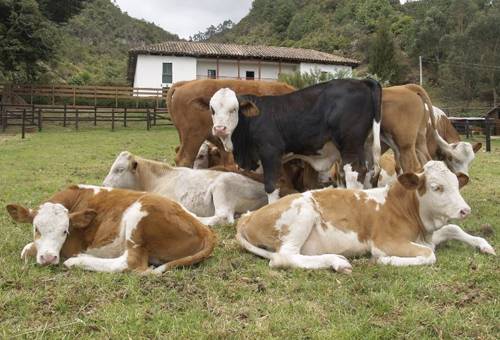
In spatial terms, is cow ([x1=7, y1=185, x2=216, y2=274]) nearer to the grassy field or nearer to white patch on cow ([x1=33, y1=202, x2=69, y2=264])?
white patch on cow ([x1=33, y1=202, x2=69, y2=264])

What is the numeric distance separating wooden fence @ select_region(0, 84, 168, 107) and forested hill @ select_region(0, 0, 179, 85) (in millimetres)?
1342

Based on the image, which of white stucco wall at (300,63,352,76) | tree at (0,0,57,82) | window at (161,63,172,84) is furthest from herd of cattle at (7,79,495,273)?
white stucco wall at (300,63,352,76)

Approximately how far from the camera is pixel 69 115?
35781mm

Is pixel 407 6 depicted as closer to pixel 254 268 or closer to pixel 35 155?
pixel 35 155

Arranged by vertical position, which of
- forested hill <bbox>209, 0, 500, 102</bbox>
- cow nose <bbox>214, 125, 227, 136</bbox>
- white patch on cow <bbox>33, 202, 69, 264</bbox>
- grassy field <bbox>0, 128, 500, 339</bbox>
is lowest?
grassy field <bbox>0, 128, 500, 339</bbox>

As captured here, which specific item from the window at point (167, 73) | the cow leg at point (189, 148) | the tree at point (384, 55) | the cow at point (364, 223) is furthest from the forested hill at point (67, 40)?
the cow at point (364, 223)

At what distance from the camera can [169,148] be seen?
2122cm

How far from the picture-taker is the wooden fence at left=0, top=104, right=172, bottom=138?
1203 inches

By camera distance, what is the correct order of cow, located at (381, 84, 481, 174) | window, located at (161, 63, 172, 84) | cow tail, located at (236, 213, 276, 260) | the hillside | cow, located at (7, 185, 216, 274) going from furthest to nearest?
the hillside, window, located at (161, 63, 172, 84), cow, located at (381, 84, 481, 174), cow tail, located at (236, 213, 276, 260), cow, located at (7, 185, 216, 274)

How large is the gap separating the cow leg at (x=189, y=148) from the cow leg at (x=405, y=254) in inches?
194

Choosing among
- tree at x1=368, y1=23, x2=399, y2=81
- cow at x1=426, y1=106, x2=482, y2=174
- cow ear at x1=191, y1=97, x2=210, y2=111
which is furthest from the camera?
tree at x1=368, y1=23, x2=399, y2=81

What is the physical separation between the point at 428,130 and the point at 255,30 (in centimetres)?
10667

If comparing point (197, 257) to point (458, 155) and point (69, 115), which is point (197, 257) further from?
point (69, 115)

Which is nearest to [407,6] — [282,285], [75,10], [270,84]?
[75,10]
